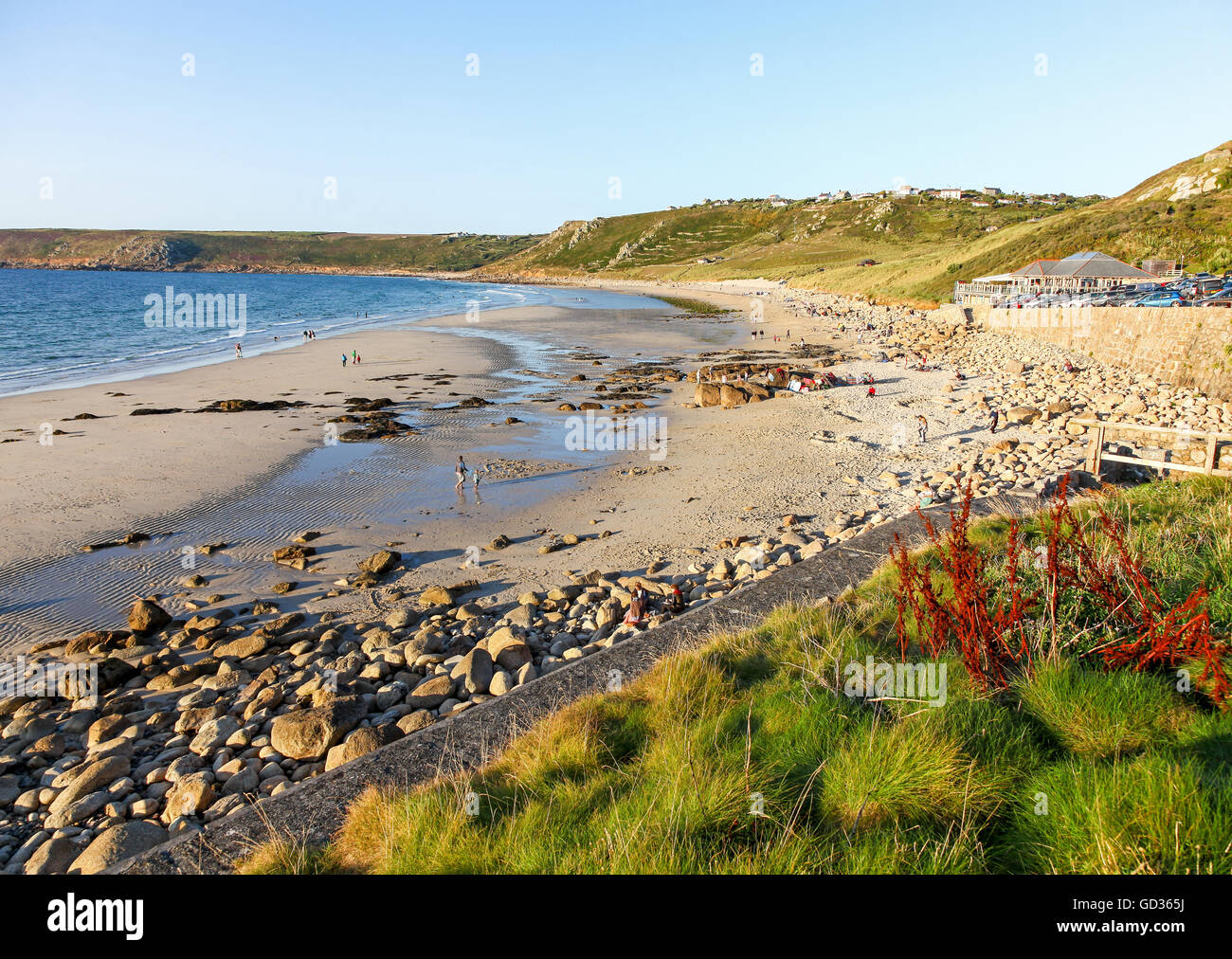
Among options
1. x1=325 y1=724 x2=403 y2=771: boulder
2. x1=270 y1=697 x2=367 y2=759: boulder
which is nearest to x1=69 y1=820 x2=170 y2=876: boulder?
x1=270 y1=697 x2=367 y2=759: boulder

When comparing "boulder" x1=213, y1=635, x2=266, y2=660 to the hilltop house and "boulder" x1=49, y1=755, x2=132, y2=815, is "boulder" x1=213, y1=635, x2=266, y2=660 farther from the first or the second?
the hilltop house

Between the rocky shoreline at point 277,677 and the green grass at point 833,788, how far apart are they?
1.92 m

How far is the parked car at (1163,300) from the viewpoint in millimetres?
20906

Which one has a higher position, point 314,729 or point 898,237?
point 898,237

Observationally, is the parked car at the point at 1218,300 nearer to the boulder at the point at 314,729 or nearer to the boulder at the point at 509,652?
the boulder at the point at 509,652

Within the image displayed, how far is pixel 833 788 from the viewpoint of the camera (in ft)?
Result: 11.3

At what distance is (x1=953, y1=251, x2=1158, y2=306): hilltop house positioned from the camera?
3028cm

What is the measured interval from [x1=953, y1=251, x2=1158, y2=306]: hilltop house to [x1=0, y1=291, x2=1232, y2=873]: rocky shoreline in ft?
70.8

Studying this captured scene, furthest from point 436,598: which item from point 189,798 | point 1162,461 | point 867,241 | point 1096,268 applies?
point 867,241

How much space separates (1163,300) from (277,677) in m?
28.2

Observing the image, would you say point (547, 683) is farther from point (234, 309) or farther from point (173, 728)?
point (234, 309)

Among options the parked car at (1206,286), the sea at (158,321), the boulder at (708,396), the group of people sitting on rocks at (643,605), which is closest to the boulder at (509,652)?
the group of people sitting on rocks at (643,605)

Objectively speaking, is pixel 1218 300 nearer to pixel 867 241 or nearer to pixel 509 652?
pixel 509 652

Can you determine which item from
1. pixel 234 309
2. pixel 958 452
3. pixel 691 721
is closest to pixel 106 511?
pixel 691 721
